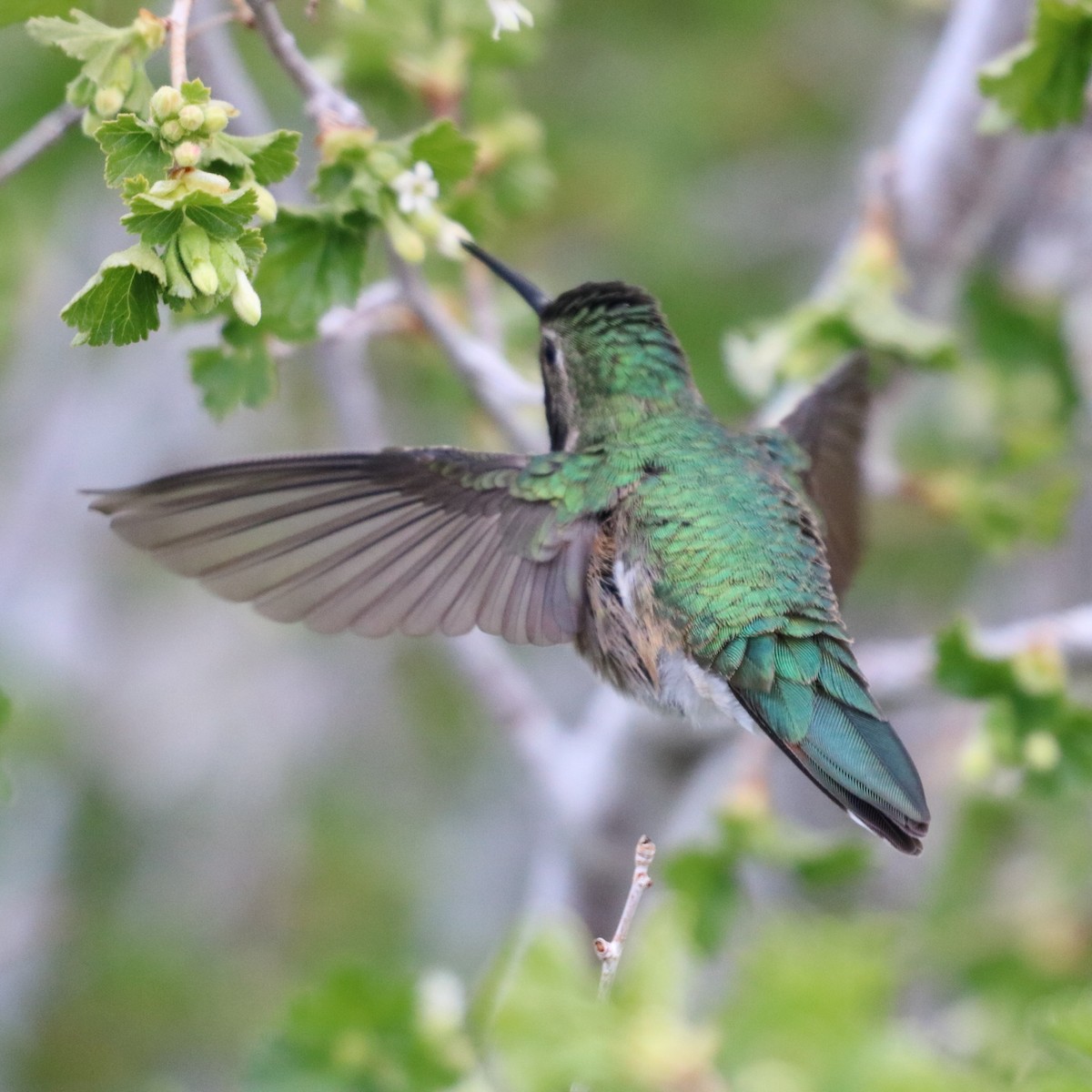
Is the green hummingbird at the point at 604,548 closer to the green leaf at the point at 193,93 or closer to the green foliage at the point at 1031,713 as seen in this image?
the green foliage at the point at 1031,713

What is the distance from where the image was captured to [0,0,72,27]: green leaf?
1907 mm

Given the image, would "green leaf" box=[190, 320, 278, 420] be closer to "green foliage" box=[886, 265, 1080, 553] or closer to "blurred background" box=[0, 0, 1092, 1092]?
"blurred background" box=[0, 0, 1092, 1092]

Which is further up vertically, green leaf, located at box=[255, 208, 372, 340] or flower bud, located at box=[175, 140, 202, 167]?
green leaf, located at box=[255, 208, 372, 340]

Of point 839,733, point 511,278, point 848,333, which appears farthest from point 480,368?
point 839,733

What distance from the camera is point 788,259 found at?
211 inches

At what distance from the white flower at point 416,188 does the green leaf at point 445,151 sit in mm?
12

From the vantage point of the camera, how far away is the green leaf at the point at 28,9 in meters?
1.91

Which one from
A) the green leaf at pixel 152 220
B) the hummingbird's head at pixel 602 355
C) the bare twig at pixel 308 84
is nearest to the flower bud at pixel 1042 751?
the hummingbird's head at pixel 602 355

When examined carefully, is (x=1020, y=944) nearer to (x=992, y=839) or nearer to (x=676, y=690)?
(x=992, y=839)

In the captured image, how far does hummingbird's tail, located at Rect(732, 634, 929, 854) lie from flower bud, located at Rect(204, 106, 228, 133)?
1.10m

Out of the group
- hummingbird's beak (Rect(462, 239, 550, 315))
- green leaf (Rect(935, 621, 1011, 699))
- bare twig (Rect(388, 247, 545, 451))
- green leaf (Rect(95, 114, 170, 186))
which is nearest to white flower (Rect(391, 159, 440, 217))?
bare twig (Rect(388, 247, 545, 451))

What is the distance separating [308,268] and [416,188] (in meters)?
0.19

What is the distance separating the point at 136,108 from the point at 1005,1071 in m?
2.01

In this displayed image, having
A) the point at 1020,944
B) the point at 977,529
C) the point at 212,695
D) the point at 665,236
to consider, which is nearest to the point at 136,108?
the point at 977,529
